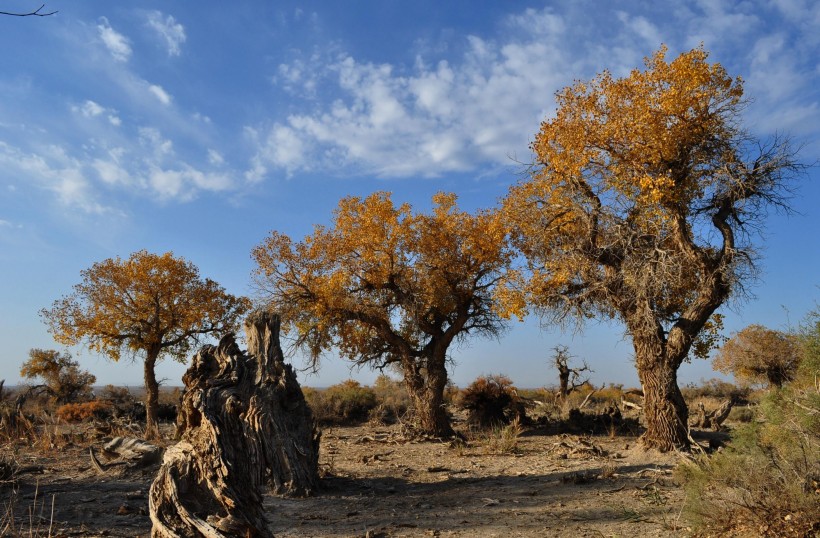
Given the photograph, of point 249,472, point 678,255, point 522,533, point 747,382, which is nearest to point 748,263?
point 678,255

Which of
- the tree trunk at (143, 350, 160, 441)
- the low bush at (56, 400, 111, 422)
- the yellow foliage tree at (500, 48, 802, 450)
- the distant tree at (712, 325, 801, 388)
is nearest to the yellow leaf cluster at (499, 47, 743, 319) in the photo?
the yellow foliage tree at (500, 48, 802, 450)

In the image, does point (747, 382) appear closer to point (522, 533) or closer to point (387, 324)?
point (387, 324)

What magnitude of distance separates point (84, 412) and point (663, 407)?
2514cm

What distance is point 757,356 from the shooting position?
37625 millimetres

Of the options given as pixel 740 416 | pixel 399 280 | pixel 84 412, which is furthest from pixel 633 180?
pixel 84 412

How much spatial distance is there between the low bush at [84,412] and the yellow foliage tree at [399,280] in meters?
13.1

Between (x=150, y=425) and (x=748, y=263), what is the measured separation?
19.0 metres

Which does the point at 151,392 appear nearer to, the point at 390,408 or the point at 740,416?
the point at 390,408

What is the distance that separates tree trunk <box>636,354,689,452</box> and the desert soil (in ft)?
1.74

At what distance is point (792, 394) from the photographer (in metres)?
9.12

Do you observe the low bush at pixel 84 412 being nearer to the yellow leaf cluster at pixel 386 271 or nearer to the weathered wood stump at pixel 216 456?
the yellow leaf cluster at pixel 386 271

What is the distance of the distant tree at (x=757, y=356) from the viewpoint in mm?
36250

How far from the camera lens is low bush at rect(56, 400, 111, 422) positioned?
26391 millimetres

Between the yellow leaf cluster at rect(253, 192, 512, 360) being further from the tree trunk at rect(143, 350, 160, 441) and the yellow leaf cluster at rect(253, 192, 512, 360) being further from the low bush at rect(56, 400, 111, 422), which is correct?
the low bush at rect(56, 400, 111, 422)
